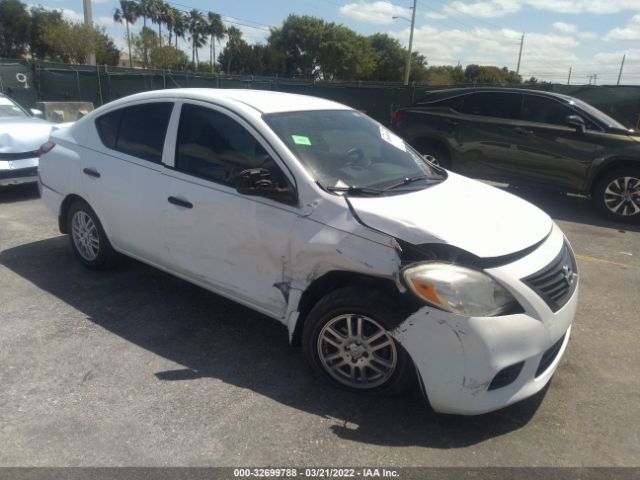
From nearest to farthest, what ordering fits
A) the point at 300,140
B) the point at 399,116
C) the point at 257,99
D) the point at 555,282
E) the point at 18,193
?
the point at 555,282 < the point at 300,140 < the point at 257,99 < the point at 18,193 < the point at 399,116

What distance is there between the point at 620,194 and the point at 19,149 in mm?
8519

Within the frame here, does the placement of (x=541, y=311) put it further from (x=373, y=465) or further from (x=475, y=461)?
(x=373, y=465)

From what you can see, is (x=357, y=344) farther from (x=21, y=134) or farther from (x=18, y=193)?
(x=18, y=193)

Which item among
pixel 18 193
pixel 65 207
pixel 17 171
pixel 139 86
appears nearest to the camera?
pixel 65 207

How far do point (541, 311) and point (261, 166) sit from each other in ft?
6.10

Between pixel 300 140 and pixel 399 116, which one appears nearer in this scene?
pixel 300 140

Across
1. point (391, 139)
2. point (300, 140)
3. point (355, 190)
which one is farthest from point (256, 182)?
point (391, 139)

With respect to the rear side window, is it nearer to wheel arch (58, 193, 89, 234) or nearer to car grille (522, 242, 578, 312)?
wheel arch (58, 193, 89, 234)

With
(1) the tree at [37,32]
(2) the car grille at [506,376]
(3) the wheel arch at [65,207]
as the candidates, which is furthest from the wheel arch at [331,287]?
(1) the tree at [37,32]

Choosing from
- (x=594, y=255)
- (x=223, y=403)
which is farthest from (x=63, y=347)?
(x=594, y=255)

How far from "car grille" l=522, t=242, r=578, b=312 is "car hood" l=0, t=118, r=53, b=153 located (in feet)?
23.5

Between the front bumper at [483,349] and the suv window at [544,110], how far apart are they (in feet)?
19.9

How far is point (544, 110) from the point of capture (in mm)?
8070

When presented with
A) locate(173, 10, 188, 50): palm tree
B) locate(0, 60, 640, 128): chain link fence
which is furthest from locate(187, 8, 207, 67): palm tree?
locate(0, 60, 640, 128): chain link fence
